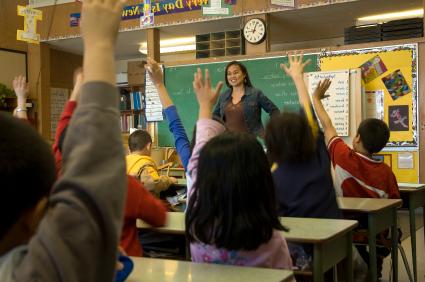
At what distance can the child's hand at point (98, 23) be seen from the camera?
2.11ft

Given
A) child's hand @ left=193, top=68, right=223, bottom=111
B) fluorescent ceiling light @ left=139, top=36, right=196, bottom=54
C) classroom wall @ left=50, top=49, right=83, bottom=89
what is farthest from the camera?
classroom wall @ left=50, top=49, right=83, bottom=89

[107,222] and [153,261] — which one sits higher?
[107,222]

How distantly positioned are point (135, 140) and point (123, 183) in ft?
11.2

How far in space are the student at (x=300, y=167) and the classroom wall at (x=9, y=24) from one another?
694cm

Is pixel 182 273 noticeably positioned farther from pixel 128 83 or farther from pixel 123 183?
pixel 128 83

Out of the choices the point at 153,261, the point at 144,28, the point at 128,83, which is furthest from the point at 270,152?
the point at 128,83

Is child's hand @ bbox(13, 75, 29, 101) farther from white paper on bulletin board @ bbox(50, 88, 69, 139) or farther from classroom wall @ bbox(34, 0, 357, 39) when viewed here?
white paper on bulletin board @ bbox(50, 88, 69, 139)

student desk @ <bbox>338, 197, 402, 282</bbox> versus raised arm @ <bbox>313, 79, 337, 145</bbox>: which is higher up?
raised arm @ <bbox>313, 79, 337, 145</bbox>

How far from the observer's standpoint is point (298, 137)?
222 centimetres

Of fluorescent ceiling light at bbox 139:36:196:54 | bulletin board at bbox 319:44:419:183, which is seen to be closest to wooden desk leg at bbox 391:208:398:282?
bulletin board at bbox 319:44:419:183

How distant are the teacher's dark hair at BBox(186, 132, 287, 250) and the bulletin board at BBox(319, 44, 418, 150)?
172 inches

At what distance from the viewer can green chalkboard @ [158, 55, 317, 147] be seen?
6258 mm

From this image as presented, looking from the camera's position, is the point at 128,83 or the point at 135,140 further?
the point at 128,83

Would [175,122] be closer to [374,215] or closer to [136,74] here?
[374,215]
